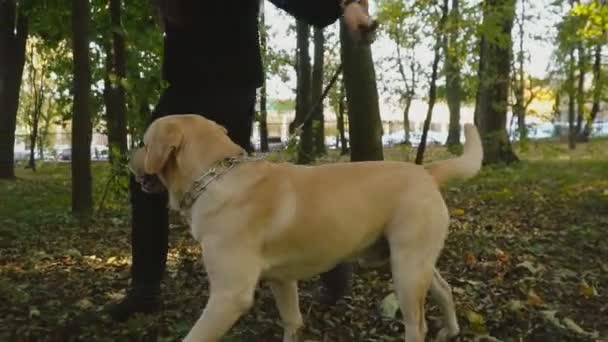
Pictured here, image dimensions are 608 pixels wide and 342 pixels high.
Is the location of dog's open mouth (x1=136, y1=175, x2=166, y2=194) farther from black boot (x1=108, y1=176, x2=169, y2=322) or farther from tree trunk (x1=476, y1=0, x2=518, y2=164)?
tree trunk (x1=476, y1=0, x2=518, y2=164)

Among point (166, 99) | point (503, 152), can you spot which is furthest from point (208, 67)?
point (503, 152)

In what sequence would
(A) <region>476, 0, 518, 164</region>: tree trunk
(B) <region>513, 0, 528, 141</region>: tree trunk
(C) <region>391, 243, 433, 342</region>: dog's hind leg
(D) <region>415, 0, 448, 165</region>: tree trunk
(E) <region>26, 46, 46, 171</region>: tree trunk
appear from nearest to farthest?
(C) <region>391, 243, 433, 342</region>: dog's hind leg → (D) <region>415, 0, 448, 165</region>: tree trunk → (B) <region>513, 0, 528, 141</region>: tree trunk → (A) <region>476, 0, 518, 164</region>: tree trunk → (E) <region>26, 46, 46, 171</region>: tree trunk

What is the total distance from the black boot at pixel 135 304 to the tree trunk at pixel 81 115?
453 cm

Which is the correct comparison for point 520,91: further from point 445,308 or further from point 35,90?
point 35,90

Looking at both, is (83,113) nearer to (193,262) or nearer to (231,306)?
(193,262)

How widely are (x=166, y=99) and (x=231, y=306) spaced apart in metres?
1.36

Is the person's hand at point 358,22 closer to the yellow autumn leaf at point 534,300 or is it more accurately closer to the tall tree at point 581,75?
the yellow autumn leaf at point 534,300

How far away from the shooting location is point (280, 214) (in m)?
3.01

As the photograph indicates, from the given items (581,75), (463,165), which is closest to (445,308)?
(463,165)

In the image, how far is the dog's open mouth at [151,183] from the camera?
3082 millimetres

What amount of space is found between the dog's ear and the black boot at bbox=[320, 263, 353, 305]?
1569 mm

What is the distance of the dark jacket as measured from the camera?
342 cm

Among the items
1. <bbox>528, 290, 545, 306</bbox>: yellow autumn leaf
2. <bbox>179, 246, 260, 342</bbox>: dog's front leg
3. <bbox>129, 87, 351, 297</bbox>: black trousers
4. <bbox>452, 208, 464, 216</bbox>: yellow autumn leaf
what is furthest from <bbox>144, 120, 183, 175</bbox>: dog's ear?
<bbox>452, 208, 464, 216</bbox>: yellow autumn leaf

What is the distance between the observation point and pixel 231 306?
2811 millimetres
